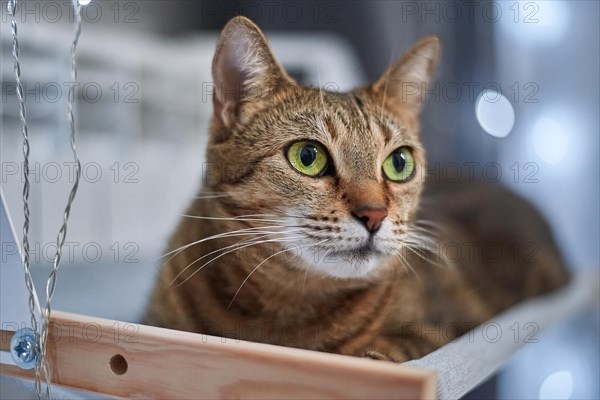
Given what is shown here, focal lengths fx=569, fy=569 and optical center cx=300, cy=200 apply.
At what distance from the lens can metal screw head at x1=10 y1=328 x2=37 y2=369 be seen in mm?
726

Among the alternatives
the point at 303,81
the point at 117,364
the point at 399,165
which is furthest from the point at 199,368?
the point at 303,81

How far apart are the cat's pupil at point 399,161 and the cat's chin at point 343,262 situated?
0.15 m

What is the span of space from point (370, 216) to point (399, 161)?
160 millimetres

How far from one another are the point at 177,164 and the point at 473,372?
2.27ft

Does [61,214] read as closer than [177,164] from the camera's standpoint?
Yes

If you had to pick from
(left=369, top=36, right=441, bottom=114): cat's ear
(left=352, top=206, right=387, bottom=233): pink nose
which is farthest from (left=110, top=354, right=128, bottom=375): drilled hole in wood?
(left=369, top=36, right=441, bottom=114): cat's ear

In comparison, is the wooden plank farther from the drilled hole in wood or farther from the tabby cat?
the tabby cat

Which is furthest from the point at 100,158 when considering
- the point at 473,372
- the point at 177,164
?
the point at 473,372

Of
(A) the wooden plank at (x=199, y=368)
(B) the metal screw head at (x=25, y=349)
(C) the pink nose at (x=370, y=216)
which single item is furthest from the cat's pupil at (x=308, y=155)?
(B) the metal screw head at (x=25, y=349)

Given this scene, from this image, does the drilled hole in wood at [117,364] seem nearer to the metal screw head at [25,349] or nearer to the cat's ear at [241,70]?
the metal screw head at [25,349]

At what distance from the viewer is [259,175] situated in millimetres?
846

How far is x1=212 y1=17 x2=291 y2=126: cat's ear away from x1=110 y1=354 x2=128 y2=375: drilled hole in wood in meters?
0.39

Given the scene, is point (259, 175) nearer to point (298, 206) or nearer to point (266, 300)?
point (298, 206)

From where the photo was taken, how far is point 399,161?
89cm
